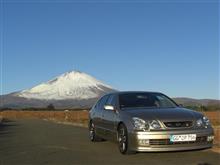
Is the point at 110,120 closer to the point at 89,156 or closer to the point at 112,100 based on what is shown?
the point at 112,100

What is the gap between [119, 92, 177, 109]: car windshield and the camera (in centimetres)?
1215

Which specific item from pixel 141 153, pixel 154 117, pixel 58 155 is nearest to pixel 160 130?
pixel 154 117

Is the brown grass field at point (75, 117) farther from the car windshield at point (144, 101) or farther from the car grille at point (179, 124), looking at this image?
the car grille at point (179, 124)

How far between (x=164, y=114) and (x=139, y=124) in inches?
23.2

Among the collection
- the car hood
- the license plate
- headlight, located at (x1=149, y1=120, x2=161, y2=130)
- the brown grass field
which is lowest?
the brown grass field

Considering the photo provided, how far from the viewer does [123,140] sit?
36.7 ft

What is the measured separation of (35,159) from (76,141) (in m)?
4.14

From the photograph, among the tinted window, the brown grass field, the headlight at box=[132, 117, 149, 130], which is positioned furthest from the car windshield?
A: the brown grass field

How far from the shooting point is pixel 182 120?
35.1 ft

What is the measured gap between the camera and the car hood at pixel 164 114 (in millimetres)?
10695

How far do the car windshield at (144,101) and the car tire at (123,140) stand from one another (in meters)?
0.78

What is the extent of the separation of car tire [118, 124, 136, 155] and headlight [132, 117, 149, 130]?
38cm

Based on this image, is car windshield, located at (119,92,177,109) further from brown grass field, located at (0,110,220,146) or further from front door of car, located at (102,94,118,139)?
brown grass field, located at (0,110,220,146)

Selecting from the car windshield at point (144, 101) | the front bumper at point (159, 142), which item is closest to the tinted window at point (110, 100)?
the car windshield at point (144, 101)
